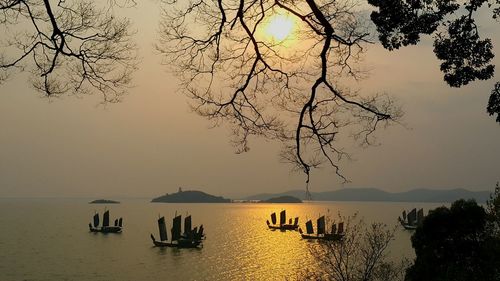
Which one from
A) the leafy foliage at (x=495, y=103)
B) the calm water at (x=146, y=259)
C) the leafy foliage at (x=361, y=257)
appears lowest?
the calm water at (x=146, y=259)

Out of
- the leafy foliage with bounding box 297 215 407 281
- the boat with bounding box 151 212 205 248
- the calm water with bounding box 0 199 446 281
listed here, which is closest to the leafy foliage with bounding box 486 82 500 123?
the leafy foliage with bounding box 297 215 407 281

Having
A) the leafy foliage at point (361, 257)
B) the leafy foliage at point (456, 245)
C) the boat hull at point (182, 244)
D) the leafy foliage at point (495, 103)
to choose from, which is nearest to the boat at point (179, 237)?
the boat hull at point (182, 244)

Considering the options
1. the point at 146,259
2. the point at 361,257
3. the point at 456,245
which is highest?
the point at 456,245

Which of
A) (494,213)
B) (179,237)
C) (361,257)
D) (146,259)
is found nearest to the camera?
(494,213)

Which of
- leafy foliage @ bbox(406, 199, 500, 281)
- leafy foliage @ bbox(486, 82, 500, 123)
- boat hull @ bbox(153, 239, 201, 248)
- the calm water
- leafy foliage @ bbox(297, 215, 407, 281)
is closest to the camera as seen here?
leafy foliage @ bbox(486, 82, 500, 123)

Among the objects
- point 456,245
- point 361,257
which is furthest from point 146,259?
point 456,245

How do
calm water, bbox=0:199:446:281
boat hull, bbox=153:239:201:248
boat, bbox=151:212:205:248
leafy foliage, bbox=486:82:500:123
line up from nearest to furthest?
leafy foliage, bbox=486:82:500:123
calm water, bbox=0:199:446:281
boat hull, bbox=153:239:201:248
boat, bbox=151:212:205:248

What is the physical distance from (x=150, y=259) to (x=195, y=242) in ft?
41.6

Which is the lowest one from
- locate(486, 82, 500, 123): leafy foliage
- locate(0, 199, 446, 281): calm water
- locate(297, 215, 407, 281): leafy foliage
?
locate(0, 199, 446, 281): calm water

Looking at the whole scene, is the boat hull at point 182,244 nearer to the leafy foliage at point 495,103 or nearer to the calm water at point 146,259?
the calm water at point 146,259

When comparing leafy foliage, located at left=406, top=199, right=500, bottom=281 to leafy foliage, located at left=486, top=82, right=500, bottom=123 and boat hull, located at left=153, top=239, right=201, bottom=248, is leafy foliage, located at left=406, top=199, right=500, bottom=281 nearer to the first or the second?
leafy foliage, located at left=486, top=82, right=500, bottom=123

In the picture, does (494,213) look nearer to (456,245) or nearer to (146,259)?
(456,245)

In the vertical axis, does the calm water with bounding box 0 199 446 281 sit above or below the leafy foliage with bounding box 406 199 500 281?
below

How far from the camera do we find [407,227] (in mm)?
113688
